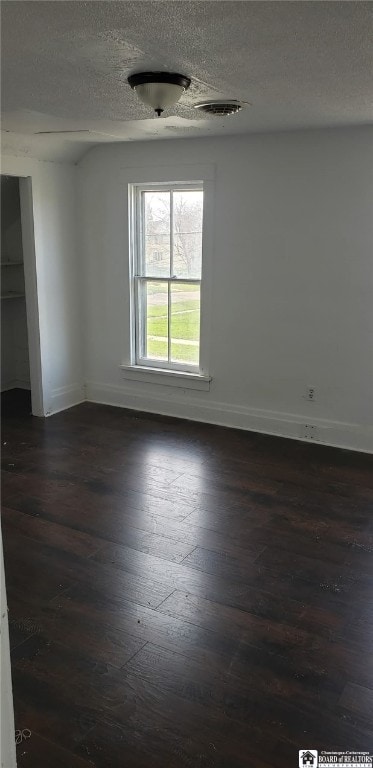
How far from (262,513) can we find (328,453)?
116cm

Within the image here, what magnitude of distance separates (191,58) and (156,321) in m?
3.09

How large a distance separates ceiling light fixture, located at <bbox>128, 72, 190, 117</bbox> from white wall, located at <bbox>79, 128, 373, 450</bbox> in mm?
1836

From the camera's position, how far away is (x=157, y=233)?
201 inches

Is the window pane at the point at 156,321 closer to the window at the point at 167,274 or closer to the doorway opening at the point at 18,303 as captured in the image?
the window at the point at 167,274

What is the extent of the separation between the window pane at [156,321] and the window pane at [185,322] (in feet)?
0.30

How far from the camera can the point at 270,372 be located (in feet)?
15.6

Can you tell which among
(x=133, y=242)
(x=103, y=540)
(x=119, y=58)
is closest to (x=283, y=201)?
(x=133, y=242)

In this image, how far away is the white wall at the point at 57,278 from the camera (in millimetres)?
4988

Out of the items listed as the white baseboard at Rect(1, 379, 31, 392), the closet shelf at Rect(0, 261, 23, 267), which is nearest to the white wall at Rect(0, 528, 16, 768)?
the closet shelf at Rect(0, 261, 23, 267)

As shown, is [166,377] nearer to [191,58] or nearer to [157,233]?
[157,233]

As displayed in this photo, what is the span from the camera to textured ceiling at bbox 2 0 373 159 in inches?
72.8

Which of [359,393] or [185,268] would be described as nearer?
[359,393]

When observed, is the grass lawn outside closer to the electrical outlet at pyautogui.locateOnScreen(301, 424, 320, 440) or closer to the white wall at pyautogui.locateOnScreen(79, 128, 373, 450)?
→ the white wall at pyautogui.locateOnScreen(79, 128, 373, 450)

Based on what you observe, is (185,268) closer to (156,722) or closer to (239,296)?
(239,296)
